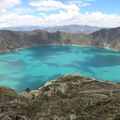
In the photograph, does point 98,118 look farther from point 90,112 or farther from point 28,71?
point 28,71

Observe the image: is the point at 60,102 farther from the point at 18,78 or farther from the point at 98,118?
the point at 18,78

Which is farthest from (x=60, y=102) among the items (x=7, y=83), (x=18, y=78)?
(x=18, y=78)

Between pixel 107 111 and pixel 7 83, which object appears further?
pixel 7 83

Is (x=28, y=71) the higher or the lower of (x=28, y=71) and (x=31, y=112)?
the lower

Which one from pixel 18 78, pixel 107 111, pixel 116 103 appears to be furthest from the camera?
pixel 18 78

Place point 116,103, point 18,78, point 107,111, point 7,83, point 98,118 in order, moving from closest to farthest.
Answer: point 98,118 → point 107,111 → point 116,103 → point 7,83 → point 18,78

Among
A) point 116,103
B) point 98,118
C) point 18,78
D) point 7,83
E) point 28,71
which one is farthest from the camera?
point 28,71

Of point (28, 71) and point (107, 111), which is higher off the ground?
point (107, 111)

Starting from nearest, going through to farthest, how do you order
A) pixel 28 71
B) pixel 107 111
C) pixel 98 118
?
pixel 98 118, pixel 107 111, pixel 28 71

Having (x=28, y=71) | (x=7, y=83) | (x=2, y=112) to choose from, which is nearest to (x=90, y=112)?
(x=2, y=112)
